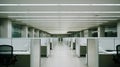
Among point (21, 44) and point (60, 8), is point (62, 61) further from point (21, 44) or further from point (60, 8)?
point (21, 44)

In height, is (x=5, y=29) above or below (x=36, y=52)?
above

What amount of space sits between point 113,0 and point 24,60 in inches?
147

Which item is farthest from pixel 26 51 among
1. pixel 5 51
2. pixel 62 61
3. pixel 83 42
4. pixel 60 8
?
pixel 83 42

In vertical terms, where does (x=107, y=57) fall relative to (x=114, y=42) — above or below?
below

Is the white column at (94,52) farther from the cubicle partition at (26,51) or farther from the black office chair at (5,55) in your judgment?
the black office chair at (5,55)

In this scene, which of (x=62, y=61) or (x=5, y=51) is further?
(x=62, y=61)

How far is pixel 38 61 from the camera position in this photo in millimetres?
5066

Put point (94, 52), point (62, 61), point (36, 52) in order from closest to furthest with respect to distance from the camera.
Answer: point (94, 52)
point (36, 52)
point (62, 61)

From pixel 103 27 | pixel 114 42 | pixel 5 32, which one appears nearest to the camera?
pixel 114 42

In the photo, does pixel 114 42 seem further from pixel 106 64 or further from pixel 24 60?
pixel 24 60

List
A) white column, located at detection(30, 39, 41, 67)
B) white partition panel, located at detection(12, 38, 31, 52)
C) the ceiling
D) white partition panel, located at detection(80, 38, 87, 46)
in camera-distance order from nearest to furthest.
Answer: white column, located at detection(30, 39, 41, 67) < white partition panel, located at detection(12, 38, 31, 52) < the ceiling < white partition panel, located at detection(80, 38, 87, 46)

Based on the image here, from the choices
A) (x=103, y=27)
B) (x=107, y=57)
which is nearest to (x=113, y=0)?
(x=107, y=57)

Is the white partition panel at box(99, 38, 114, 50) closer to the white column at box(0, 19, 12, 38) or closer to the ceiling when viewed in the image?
the ceiling

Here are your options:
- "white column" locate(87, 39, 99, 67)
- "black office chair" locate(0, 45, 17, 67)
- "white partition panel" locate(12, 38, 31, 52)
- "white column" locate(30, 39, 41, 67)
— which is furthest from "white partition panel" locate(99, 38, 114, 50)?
"black office chair" locate(0, 45, 17, 67)
